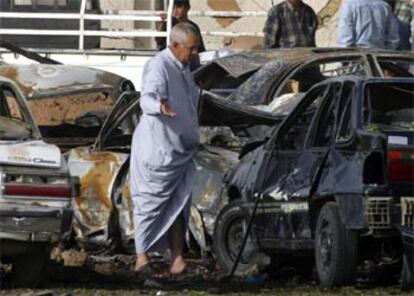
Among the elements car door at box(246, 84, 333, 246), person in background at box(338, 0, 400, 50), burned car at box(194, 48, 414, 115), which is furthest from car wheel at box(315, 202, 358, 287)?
person in background at box(338, 0, 400, 50)

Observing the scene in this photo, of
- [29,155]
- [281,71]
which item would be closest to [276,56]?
[281,71]

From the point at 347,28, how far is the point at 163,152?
22.5ft

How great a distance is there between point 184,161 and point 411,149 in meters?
1.67

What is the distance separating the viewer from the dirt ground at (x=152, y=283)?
433 inches

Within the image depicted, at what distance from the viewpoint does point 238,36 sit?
2275cm

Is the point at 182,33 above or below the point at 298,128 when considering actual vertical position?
above

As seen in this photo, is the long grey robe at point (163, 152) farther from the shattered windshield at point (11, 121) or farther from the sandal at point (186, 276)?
the shattered windshield at point (11, 121)

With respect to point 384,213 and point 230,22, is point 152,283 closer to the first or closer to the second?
point 384,213

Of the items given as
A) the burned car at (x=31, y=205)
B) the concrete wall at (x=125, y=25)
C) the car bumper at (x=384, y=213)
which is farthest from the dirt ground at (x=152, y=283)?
the concrete wall at (x=125, y=25)

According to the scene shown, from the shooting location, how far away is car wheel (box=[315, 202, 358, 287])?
1086 cm

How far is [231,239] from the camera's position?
504 inches

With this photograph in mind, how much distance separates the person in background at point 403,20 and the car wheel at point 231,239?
19.4 ft

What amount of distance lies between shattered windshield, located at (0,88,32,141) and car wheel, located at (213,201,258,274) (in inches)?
66.3

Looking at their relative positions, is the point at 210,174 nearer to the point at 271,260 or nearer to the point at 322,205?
the point at 271,260
